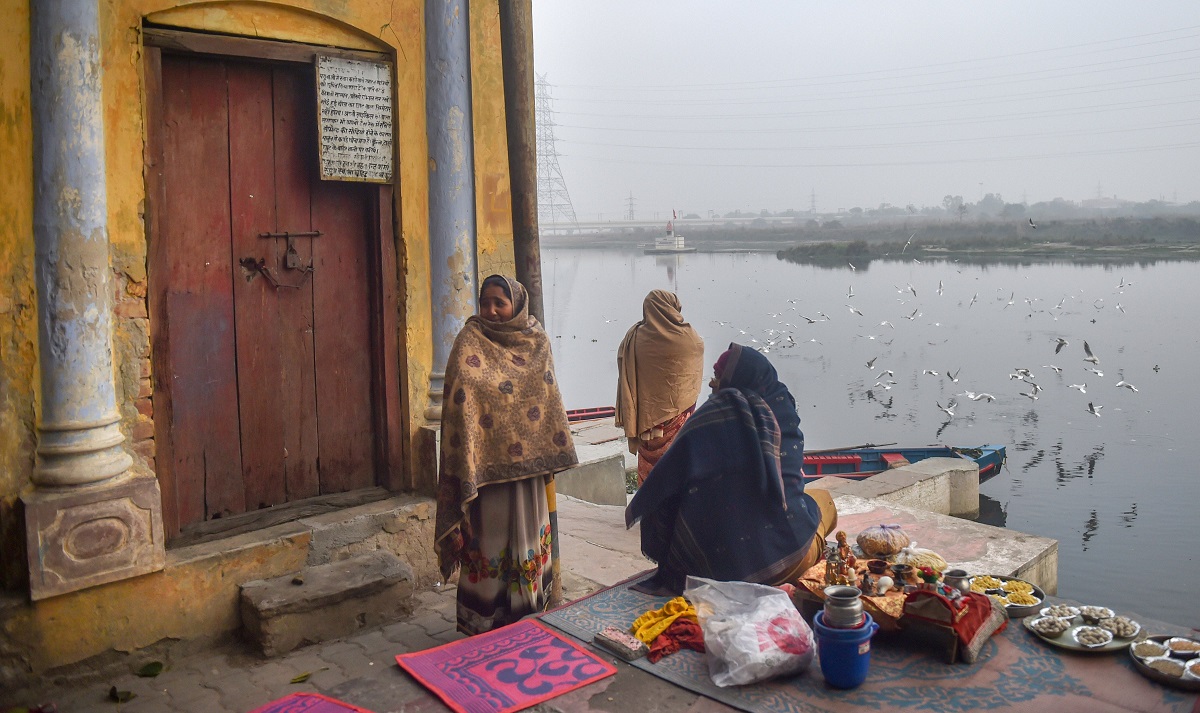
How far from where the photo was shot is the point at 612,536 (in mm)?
6109

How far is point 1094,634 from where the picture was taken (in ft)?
11.8

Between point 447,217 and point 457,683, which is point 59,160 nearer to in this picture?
point 447,217

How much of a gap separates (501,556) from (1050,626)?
2.27 metres

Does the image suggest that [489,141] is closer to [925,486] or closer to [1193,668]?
[1193,668]

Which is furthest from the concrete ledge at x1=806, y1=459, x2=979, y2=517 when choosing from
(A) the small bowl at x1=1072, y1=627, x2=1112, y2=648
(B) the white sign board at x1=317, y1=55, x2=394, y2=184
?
(B) the white sign board at x1=317, y1=55, x2=394, y2=184

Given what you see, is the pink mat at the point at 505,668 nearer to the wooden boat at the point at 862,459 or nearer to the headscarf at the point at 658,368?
the headscarf at the point at 658,368

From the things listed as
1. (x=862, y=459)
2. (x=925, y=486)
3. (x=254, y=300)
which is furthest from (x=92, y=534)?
(x=862, y=459)

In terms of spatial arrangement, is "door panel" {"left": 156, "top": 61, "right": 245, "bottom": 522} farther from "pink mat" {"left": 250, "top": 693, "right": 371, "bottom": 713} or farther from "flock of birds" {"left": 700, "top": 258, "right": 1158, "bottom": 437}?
"flock of birds" {"left": 700, "top": 258, "right": 1158, "bottom": 437}

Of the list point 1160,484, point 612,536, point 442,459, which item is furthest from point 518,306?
point 1160,484

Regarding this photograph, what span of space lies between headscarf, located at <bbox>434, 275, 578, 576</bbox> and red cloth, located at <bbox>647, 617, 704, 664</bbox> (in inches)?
32.8

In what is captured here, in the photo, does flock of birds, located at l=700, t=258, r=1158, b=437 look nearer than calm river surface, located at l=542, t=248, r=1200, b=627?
No

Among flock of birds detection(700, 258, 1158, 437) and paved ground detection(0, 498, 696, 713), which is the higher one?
paved ground detection(0, 498, 696, 713)

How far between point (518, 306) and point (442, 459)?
75 cm

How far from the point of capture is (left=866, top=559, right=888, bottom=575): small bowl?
4113 mm
